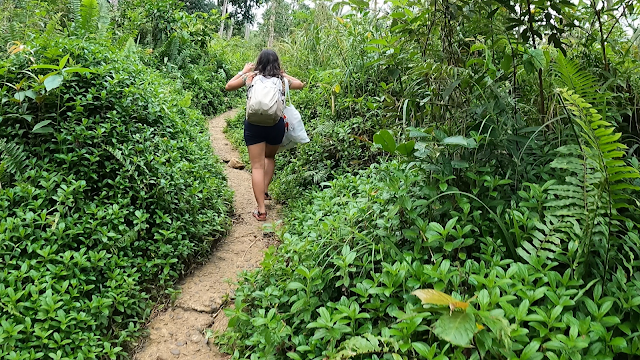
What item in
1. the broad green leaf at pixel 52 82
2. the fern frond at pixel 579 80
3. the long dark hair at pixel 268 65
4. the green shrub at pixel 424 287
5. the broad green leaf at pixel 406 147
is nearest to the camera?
the green shrub at pixel 424 287

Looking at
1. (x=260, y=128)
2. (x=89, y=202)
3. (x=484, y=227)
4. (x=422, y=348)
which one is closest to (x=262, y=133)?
(x=260, y=128)

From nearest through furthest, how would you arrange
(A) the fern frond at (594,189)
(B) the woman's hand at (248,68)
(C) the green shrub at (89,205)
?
(A) the fern frond at (594,189) → (C) the green shrub at (89,205) → (B) the woman's hand at (248,68)

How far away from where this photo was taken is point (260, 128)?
4238 mm

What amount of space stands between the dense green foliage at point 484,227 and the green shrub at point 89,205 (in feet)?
2.66

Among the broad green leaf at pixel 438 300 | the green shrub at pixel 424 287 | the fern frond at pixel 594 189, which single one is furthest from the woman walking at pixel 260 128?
the broad green leaf at pixel 438 300

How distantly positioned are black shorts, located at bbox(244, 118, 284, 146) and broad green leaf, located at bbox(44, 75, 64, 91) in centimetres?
172

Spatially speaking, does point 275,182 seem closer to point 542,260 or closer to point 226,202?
point 226,202

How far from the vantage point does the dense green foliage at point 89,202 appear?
2.31 m

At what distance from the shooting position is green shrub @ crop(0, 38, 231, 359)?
2.30m

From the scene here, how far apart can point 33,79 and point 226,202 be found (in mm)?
2109

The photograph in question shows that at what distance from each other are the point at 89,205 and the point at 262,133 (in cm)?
188

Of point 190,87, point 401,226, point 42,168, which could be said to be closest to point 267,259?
point 401,226

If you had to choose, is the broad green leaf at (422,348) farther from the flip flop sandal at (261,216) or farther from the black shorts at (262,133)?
the black shorts at (262,133)

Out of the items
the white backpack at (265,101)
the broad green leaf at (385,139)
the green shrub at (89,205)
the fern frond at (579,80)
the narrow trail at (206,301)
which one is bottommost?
the narrow trail at (206,301)
